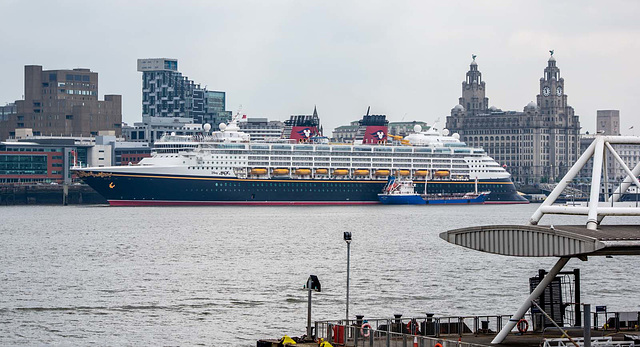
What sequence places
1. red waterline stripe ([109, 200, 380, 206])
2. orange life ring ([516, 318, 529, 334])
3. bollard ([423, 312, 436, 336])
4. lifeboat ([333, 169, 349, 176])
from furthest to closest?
lifeboat ([333, 169, 349, 176])
red waterline stripe ([109, 200, 380, 206])
bollard ([423, 312, 436, 336])
orange life ring ([516, 318, 529, 334])

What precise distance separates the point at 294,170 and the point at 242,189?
396 inches

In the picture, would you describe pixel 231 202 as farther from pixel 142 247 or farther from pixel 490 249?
pixel 490 249

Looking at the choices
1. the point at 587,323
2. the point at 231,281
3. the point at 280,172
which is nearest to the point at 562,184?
the point at 587,323

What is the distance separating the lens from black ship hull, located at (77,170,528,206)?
145750 mm

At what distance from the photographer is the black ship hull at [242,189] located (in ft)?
478

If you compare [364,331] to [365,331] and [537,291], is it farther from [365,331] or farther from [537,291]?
[537,291]

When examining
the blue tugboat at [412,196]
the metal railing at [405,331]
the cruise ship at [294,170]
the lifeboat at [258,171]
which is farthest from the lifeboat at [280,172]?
Result: the metal railing at [405,331]

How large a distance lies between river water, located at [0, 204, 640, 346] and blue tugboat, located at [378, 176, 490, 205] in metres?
63.3

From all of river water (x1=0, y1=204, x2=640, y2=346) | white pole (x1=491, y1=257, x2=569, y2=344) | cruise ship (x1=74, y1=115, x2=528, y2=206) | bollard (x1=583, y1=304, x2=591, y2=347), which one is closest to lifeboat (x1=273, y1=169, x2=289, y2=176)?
cruise ship (x1=74, y1=115, x2=528, y2=206)

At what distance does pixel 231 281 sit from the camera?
55.9m

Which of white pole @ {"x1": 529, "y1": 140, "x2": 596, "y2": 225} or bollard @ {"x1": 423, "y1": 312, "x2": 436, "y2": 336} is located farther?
bollard @ {"x1": 423, "y1": 312, "x2": 436, "y2": 336}

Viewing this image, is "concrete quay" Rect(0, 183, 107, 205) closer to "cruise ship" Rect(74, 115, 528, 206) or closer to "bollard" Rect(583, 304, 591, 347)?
"cruise ship" Rect(74, 115, 528, 206)

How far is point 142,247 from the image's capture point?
77.9 metres

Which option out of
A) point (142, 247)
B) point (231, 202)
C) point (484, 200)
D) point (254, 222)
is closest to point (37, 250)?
point (142, 247)
